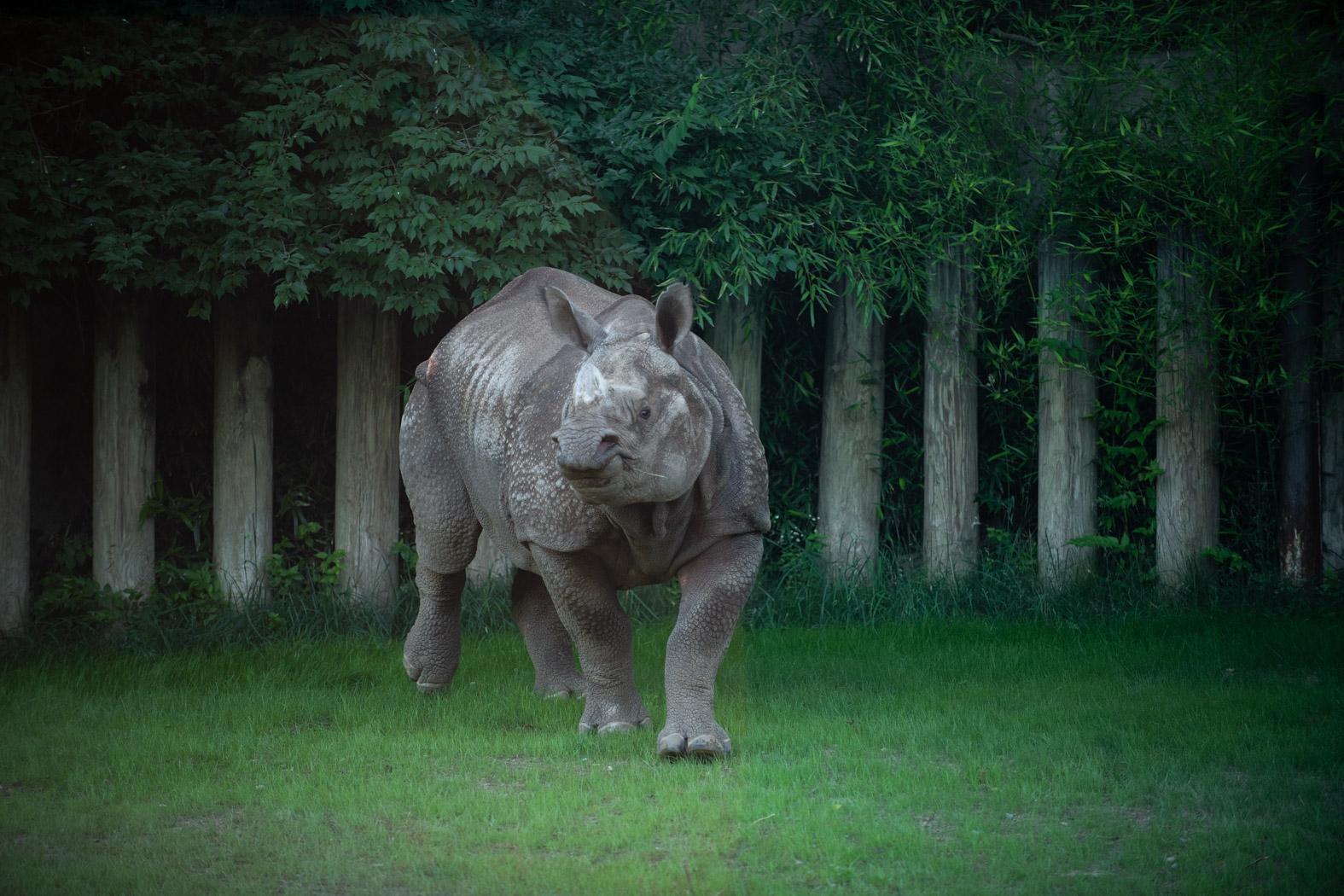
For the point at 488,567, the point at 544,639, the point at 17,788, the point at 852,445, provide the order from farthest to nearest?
the point at 852,445 → the point at 488,567 → the point at 544,639 → the point at 17,788

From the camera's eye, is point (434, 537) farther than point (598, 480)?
Yes

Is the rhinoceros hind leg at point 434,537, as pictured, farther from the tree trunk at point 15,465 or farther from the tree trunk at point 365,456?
the tree trunk at point 15,465

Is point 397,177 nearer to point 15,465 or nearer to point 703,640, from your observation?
point 15,465

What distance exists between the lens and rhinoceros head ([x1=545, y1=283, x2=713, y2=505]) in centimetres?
557

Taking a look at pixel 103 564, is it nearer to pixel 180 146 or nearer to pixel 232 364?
pixel 232 364

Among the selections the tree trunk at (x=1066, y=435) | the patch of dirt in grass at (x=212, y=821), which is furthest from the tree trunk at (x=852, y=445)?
Result: the patch of dirt in grass at (x=212, y=821)

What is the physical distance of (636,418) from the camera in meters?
5.70

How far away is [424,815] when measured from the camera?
5367 mm

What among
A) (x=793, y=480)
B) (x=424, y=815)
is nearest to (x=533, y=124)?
(x=793, y=480)

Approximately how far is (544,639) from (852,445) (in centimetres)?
272

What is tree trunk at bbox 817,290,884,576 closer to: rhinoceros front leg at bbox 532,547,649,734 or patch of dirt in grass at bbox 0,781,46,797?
rhinoceros front leg at bbox 532,547,649,734

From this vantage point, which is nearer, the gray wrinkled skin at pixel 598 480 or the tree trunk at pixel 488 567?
the gray wrinkled skin at pixel 598 480

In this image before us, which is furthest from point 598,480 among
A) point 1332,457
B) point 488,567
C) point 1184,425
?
point 1332,457

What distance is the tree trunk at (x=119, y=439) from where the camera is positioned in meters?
8.77
